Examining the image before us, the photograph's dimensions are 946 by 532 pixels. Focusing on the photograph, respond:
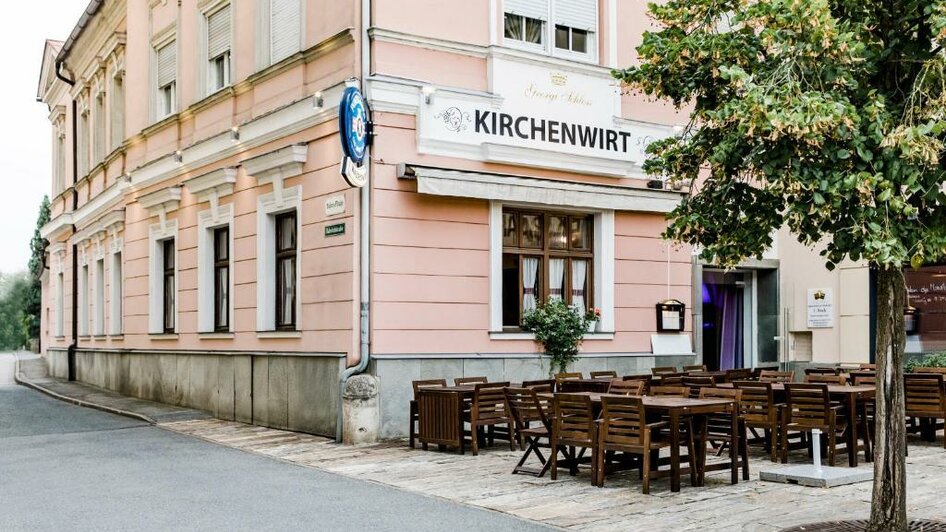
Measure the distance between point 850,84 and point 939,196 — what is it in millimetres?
903

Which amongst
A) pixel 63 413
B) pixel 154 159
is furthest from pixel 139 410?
pixel 154 159

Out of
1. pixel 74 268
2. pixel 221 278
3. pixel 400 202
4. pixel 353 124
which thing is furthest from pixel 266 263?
pixel 74 268

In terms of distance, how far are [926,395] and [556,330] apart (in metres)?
5.04

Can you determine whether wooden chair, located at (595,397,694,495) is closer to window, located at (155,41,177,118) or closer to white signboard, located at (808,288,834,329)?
white signboard, located at (808,288,834,329)

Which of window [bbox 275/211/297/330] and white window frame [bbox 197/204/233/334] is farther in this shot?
white window frame [bbox 197/204/233/334]

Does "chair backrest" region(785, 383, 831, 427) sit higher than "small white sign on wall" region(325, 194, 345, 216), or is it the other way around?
"small white sign on wall" region(325, 194, 345, 216)

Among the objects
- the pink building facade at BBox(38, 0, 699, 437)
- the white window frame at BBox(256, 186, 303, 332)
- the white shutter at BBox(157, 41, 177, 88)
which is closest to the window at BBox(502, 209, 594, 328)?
the pink building facade at BBox(38, 0, 699, 437)

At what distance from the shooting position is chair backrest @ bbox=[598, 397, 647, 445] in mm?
9484

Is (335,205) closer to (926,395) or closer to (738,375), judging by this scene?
(738,375)

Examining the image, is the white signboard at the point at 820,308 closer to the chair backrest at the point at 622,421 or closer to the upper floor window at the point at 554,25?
the upper floor window at the point at 554,25

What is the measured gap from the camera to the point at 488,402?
40.5 feet

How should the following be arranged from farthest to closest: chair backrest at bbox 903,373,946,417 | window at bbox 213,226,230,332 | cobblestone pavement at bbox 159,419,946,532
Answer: window at bbox 213,226,230,332 < chair backrest at bbox 903,373,946,417 < cobblestone pavement at bbox 159,419,946,532

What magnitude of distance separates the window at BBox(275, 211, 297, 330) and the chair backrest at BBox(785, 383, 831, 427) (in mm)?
7480

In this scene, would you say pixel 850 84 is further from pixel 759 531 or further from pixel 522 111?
pixel 522 111
